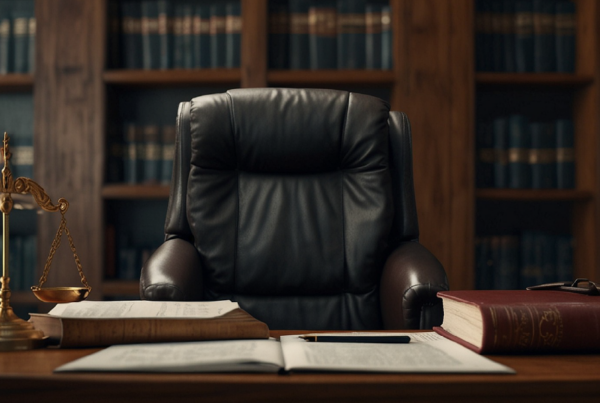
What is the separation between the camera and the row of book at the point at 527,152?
7.79 ft

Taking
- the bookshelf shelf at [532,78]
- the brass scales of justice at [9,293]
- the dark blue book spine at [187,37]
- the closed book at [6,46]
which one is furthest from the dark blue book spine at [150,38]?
the brass scales of justice at [9,293]

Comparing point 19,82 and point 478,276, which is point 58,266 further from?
point 478,276

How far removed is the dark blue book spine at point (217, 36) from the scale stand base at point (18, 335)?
1.78m

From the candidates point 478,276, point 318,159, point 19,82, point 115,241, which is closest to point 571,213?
point 478,276

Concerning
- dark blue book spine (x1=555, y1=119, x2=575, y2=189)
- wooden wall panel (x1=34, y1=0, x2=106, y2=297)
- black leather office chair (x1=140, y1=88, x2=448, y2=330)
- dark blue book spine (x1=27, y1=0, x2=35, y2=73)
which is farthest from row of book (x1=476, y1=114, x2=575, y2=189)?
dark blue book spine (x1=27, y1=0, x2=35, y2=73)

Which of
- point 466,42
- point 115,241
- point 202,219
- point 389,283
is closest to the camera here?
point 389,283

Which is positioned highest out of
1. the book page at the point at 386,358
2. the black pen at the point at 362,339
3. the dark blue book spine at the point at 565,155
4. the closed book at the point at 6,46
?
the closed book at the point at 6,46

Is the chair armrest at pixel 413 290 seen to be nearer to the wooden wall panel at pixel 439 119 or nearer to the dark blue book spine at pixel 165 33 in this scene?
the wooden wall panel at pixel 439 119

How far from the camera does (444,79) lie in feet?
7.60

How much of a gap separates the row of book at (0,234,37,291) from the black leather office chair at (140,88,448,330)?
111 centimetres

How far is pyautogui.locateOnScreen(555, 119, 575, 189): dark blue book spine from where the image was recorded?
7.81 ft

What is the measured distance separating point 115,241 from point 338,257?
4.18ft

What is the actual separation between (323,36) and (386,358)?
6.32 feet

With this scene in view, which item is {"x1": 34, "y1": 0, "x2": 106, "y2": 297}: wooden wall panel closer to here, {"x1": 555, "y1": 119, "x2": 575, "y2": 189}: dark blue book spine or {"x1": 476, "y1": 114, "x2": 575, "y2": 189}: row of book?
{"x1": 476, "y1": 114, "x2": 575, "y2": 189}: row of book
